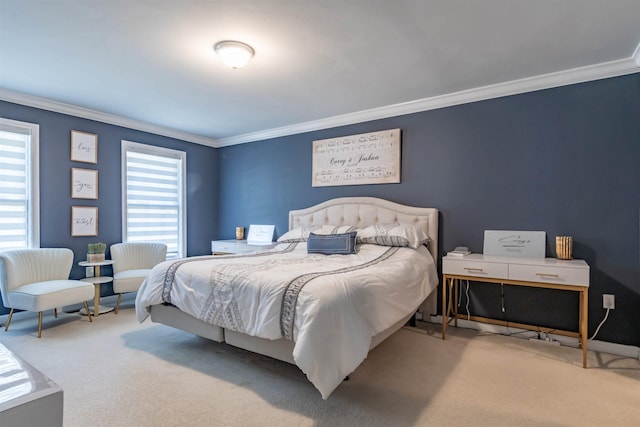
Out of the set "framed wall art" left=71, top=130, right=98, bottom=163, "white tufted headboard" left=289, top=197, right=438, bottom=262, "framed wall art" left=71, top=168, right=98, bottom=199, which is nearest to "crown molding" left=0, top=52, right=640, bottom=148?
"framed wall art" left=71, top=130, right=98, bottom=163

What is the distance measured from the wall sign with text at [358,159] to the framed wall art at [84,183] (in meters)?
2.75

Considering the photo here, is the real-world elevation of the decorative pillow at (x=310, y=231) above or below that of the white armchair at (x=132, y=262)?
above

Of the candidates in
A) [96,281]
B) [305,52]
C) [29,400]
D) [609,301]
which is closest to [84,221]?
[96,281]

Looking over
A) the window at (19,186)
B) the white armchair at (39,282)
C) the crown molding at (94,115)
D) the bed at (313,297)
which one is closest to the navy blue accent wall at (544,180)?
the bed at (313,297)

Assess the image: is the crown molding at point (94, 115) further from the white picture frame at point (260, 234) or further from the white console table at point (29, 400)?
the white console table at point (29, 400)

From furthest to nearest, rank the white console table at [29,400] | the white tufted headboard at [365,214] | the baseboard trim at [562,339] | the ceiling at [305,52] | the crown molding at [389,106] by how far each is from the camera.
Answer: the white tufted headboard at [365,214], the crown molding at [389,106], the baseboard trim at [562,339], the ceiling at [305,52], the white console table at [29,400]

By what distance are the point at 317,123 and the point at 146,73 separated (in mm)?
2160

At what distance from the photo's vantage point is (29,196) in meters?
3.66

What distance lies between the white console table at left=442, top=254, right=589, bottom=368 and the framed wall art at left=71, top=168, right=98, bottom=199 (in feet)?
13.7

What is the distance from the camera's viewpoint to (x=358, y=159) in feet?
13.9

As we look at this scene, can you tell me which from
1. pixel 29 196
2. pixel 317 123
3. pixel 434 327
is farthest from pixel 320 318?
pixel 29 196

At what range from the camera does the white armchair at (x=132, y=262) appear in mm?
3896

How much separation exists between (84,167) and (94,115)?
0.65 metres

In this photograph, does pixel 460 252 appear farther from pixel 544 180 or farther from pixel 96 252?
pixel 96 252
